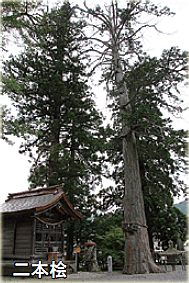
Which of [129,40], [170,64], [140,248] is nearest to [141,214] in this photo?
[140,248]

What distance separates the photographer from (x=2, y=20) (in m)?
5.18

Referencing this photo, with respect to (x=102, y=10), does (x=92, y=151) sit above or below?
below

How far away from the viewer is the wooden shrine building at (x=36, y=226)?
657cm

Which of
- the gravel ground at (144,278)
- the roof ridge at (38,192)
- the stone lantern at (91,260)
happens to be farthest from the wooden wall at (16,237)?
the stone lantern at (91,260)

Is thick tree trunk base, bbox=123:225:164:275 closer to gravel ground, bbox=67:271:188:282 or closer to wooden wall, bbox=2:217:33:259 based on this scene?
gravel ground, bbox=67:271:188:282

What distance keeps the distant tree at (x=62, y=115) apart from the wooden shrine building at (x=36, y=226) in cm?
155

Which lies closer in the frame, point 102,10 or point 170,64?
point 170,64

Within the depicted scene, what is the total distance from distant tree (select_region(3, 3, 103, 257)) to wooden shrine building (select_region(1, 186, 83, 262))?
1.55 metres

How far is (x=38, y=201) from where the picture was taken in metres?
7.56

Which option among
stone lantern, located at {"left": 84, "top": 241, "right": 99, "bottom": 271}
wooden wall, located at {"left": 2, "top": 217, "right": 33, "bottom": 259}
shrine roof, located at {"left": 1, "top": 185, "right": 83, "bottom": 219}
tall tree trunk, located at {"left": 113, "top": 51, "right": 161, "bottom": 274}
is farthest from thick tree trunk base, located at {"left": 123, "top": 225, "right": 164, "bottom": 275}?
wooden wall, located at {"left": 2, "top": 217, "right": 33, "bottom": 259}

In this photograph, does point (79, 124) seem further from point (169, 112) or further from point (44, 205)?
point (44, 205)

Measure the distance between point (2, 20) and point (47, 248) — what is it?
259 inches

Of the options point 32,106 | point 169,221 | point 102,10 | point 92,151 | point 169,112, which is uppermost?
point 102,10

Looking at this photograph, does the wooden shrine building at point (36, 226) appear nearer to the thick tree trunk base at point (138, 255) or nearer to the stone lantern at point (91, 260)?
the stone lantern at point (91, 260)
